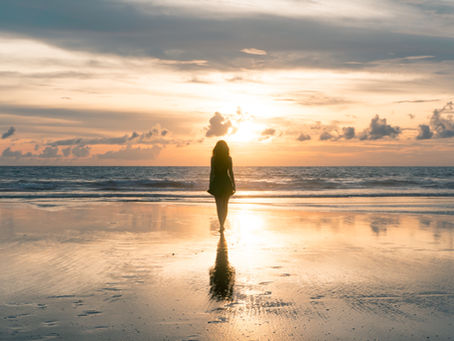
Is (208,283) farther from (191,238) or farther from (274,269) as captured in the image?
(191,238)

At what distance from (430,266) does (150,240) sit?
207 inches

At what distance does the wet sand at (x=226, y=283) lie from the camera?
13.4 feet

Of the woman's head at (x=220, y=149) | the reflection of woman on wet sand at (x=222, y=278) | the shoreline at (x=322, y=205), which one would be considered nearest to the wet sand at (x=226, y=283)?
the reflection of woman on wet sand at (x=222, y=278)

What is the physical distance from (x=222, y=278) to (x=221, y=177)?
16.3ft

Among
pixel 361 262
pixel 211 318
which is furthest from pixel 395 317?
pixel 361 262

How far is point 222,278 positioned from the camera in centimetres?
595

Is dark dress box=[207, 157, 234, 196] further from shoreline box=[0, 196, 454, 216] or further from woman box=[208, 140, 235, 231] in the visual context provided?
shoreline box=[0, 196, 454, 216]

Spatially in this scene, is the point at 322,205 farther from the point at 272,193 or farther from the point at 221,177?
→ the point at 272,193

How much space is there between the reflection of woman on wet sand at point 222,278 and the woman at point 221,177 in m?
2.94

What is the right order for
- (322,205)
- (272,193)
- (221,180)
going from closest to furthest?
(221,180) → (322,205) → (272,193)

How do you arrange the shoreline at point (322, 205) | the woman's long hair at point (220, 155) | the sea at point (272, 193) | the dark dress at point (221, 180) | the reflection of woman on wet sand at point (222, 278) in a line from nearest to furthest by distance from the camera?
the reflection of woman on wet sand at point (222, 278)
the dark dress at point (221, 180)
the woman's long hair at point (220, 155)
the shoreline at point (322, 205)
the sea at point (272, 193)

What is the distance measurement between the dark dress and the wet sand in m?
0.96

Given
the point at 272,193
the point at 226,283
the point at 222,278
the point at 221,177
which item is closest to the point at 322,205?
the point at 221,177

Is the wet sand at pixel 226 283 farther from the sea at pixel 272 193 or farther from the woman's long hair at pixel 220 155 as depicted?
the sea at pixel 272 193
